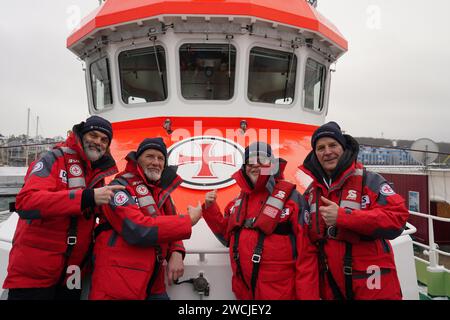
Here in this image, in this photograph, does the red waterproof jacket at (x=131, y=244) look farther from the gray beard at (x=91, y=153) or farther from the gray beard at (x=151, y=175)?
the gray beard at (x=91, y=153)

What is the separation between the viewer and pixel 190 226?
2264mm

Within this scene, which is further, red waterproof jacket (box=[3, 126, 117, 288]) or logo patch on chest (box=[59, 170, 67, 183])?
logo patch on chest (box=[59, 170, 67, 183])

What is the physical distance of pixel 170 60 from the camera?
15.3 feet

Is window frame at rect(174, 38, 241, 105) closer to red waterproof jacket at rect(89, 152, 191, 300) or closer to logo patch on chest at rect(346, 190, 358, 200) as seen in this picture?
red waterproof jacket at rect(89, 152, 191, 300)

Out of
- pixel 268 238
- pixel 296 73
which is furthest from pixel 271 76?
pixel 268 238

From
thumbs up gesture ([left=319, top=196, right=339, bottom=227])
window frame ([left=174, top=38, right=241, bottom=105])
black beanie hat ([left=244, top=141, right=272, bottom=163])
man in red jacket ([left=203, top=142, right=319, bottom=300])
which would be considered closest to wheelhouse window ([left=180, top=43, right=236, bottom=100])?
window frame ([left=174, top=38, right=241, bottom=105])

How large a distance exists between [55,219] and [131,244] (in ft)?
1.82

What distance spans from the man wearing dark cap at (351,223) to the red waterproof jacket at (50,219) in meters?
1.67

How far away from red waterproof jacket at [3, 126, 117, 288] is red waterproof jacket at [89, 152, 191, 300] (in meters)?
0.17

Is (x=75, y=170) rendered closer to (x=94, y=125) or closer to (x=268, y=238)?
(x=94, y=125)

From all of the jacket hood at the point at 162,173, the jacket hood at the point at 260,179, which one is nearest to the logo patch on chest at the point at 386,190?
the jacket hood at the point at 260,179

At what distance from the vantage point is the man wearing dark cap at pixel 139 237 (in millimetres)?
2150

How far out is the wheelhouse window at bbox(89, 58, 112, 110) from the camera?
5.24 m

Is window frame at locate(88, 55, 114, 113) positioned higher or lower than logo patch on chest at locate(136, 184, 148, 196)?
higher
